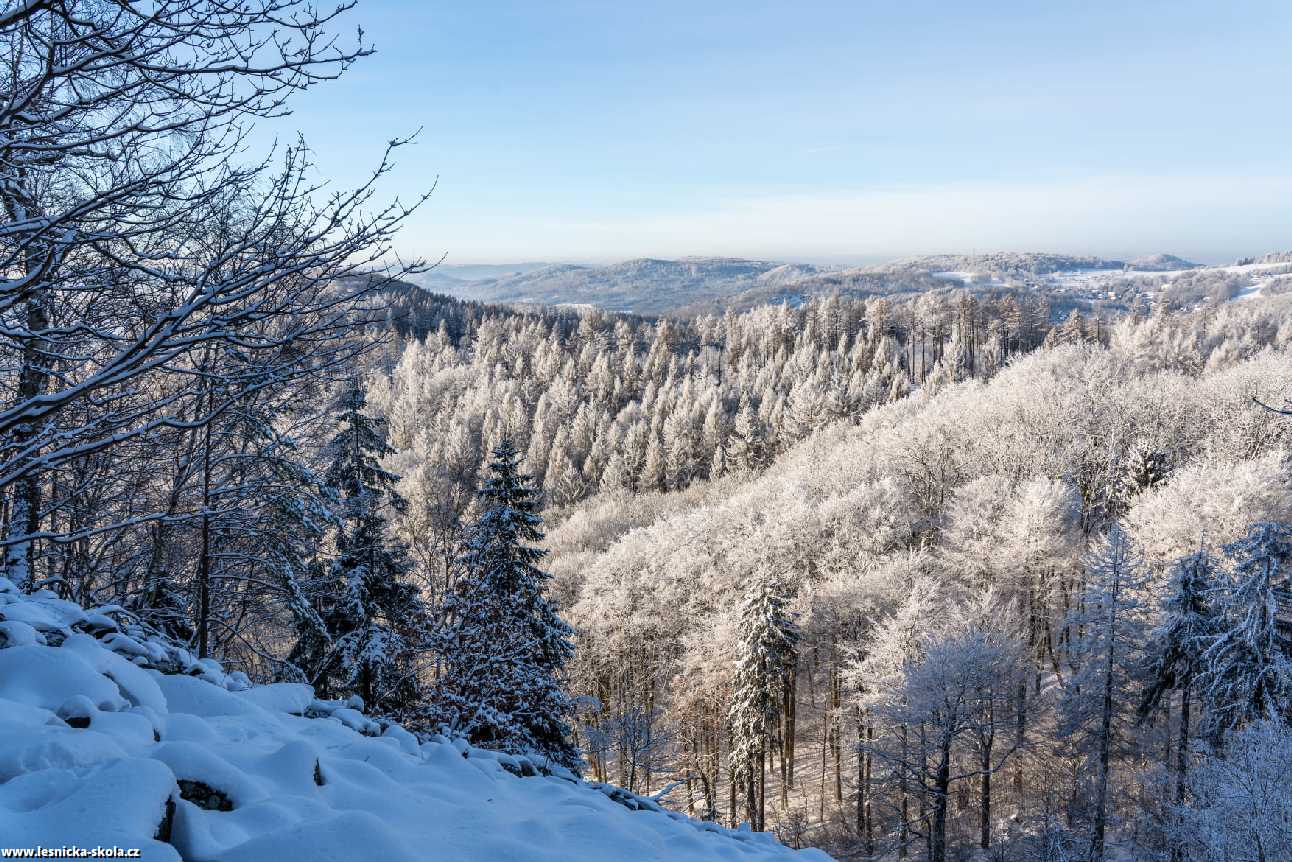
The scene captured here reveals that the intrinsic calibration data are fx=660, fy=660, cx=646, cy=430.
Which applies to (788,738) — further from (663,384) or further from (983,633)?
(663,384)

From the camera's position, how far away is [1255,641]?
15.1 metres

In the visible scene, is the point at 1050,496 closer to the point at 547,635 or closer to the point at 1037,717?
the point at 1037,717

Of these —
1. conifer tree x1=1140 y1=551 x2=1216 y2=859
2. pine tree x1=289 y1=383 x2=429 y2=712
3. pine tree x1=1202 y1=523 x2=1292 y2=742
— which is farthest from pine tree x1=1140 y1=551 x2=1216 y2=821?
pine tree x1=289 y1=383 x2=429 y2=712

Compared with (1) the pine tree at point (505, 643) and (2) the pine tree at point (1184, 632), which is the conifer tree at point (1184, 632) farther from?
(1) the pine tree at point (505, 643)

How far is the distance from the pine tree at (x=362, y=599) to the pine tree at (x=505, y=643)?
43.2 inches

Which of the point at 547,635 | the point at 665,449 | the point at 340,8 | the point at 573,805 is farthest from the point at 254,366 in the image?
the point at 665,449

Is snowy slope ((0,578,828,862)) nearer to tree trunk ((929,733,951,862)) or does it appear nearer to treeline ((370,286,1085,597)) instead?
tree trunk ((929,733,951,862))

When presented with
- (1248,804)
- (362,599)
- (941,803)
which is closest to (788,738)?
(941,803)

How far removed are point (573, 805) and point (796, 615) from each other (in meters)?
23.5

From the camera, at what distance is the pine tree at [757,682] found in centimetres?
2122

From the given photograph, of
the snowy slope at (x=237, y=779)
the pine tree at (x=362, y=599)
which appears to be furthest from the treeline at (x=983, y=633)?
the snowy slope at (x=237, y=779)

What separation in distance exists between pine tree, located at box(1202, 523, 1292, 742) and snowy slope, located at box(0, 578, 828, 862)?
53.5 ft

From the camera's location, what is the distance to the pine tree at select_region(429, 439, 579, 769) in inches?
458

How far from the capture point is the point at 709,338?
113500 mm
